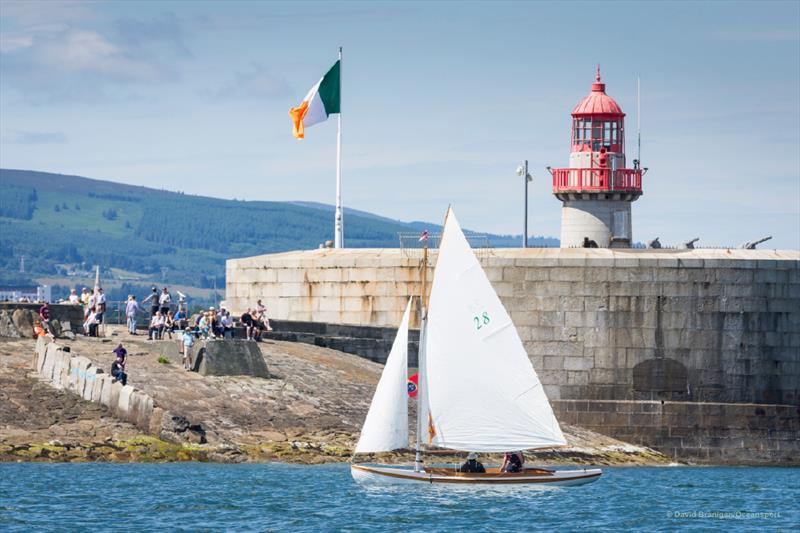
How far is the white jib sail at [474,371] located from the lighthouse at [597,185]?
2481 centimetres

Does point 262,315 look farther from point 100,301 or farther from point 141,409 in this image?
point 141,409

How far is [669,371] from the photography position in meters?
59.8

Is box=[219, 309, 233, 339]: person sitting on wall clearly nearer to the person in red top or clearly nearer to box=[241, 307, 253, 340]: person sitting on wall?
box=[241, 307, 253, 340]: person sitting on wall

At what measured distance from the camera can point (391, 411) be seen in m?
44.4

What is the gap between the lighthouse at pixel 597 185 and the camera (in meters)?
70.0

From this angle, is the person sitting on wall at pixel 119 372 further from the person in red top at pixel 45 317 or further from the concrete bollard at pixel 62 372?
the person in red top at pixel 45 317

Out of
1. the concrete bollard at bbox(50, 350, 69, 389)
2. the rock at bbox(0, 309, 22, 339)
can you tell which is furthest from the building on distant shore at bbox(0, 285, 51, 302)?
the concrete bollard at bbox(50, 350, 69, 389)

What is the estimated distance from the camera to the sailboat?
44.4m

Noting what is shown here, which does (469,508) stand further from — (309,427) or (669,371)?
(669,371)

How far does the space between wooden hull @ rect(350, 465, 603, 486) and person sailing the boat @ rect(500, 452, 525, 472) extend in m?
0.18

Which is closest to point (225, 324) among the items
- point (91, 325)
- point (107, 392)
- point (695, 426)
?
point (91, 325)

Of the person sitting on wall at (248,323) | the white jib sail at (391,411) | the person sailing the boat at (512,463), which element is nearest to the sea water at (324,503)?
the person sailing the boat at (512,463)

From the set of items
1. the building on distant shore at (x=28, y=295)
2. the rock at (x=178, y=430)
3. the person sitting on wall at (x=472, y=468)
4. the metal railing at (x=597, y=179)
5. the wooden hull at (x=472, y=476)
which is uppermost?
the metal railing at (x=597, y=179)

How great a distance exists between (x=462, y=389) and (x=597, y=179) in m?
26.6
